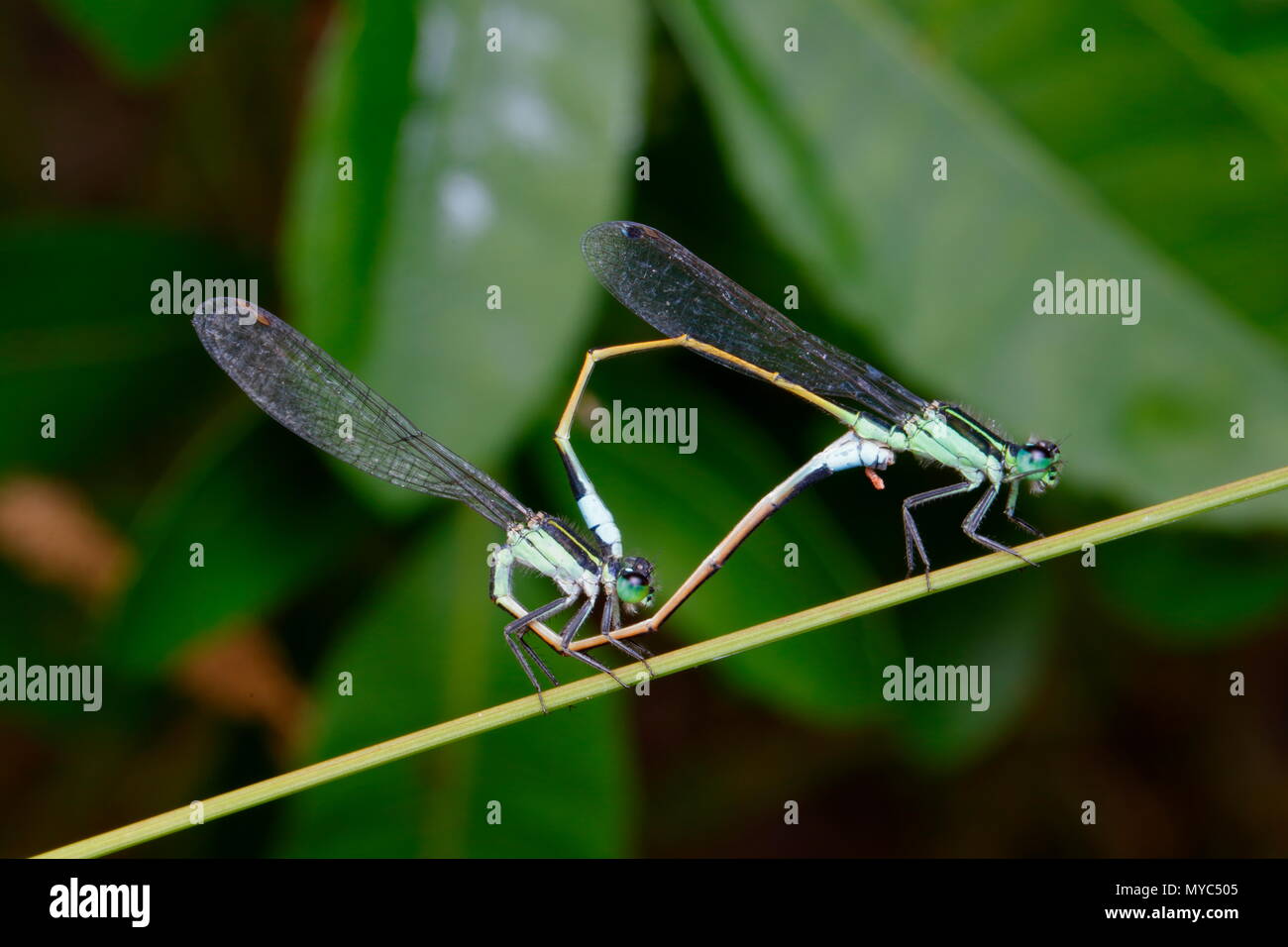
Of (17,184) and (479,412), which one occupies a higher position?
(17,184)

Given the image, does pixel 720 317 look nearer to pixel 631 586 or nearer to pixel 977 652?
pixel 631 586

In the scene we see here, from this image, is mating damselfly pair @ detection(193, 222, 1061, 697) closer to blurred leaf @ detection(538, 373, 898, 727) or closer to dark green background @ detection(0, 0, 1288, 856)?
dark green background @ detection(0, 0, 1288, 856)

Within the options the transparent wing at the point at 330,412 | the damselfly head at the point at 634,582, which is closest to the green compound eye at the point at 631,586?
the damselfly head at the point at 634,582

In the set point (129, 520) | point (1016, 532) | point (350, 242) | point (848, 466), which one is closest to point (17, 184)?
point (129, 520)

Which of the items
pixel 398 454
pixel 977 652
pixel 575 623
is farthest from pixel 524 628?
pixel 977 652

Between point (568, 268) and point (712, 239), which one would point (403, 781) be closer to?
point (568, 268)
